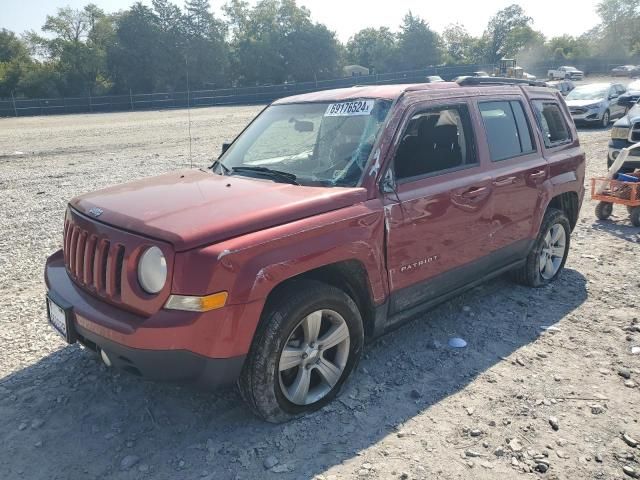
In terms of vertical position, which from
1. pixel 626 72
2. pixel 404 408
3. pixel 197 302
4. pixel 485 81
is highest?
pixel 626 72

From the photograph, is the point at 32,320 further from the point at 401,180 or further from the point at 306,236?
the point at 401,180

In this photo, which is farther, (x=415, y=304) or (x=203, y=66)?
(x=203, y=66)

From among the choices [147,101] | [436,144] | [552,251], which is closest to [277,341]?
[436,144]

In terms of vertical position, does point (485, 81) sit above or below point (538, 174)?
above

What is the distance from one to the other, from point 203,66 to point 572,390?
207ft

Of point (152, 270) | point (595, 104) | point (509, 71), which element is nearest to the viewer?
point (152, 270)

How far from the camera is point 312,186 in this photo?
11.3 ft

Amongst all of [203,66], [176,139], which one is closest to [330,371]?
[176,139]

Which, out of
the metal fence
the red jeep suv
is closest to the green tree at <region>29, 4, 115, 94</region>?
the metal fence

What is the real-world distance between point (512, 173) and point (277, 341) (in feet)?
8.58

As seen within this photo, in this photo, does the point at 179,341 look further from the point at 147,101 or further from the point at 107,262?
the point at 147,101

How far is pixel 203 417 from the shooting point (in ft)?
10.8

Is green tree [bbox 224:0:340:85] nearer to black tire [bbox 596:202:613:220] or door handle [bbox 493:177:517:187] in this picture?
black tire [bbox 596:202:613:220]

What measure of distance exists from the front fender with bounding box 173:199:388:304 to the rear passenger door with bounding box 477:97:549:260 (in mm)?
1446
